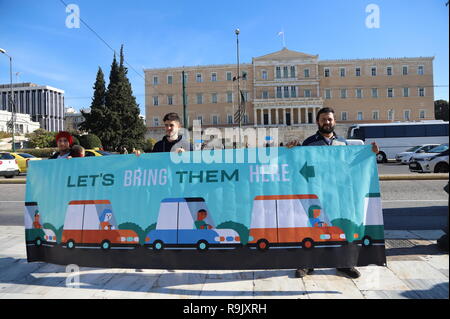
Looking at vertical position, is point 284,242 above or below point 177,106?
below

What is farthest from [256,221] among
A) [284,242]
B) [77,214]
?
[77,214]

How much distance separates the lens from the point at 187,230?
344cm

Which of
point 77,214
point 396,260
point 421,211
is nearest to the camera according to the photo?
point 77,214

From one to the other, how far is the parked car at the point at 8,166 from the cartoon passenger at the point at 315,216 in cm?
1865

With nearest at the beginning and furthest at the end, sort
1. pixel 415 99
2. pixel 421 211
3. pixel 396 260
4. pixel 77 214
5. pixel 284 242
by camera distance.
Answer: pixel 284 242, pixel 77 214, pixel 396 260, pixel 421 211, pixel 415 99

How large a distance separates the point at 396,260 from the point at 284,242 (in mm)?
1821

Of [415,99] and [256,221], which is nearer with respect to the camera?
[256,221]

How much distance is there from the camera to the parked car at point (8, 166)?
1689cm

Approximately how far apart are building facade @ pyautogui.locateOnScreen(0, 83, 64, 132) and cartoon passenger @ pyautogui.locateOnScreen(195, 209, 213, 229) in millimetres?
47736

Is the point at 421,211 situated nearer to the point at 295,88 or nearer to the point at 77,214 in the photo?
the point at 77,214

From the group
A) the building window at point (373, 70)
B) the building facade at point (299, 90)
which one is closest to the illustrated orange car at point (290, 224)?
the building facade at point (299, 90)

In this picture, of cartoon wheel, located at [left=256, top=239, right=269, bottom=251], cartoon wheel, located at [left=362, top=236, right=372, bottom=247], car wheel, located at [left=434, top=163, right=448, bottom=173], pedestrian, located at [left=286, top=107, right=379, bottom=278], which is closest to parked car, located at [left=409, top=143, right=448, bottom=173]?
car wheel, located at [left=434, top=163, right=448, bottom=173]
